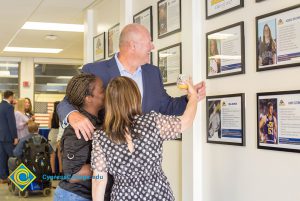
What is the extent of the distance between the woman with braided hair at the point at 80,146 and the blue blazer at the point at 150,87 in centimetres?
24

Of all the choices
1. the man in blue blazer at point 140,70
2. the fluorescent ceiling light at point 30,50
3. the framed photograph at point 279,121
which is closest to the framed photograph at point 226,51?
the framed photograph at point 279,121

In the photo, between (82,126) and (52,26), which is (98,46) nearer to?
(52,26)

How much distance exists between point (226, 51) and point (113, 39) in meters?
2.50

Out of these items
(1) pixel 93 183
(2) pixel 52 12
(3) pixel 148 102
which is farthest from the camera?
(2) pixel 52 12

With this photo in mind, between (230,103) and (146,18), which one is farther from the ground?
(146,18)

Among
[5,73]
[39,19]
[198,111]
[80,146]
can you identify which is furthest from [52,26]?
[80,146]

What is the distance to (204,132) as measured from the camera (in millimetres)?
3176

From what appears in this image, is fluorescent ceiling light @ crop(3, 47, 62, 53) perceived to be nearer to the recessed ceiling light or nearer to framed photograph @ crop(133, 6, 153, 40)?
the recessed ceiling light

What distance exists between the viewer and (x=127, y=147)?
6.49 feet

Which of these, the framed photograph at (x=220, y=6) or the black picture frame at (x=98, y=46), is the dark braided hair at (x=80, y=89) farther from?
the black picture frame at (x=98, y=46)

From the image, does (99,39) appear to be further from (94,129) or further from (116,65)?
(94,129)

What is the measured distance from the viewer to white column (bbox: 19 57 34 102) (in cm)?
1085

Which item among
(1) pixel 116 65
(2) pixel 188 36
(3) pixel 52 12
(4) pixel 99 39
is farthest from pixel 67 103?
(3) pixel 52 12

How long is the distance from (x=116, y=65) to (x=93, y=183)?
0.72m
